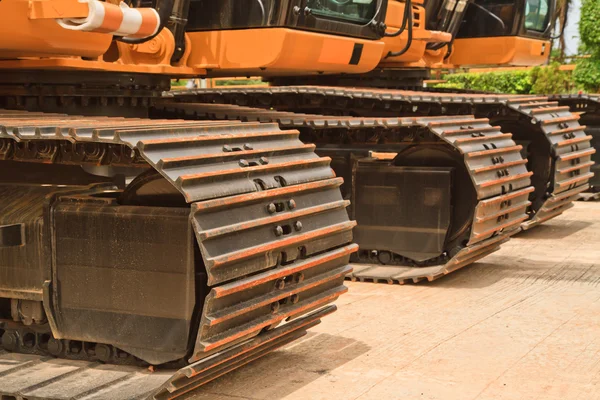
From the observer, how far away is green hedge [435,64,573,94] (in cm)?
2739

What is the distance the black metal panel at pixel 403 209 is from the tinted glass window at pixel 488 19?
3.64 m

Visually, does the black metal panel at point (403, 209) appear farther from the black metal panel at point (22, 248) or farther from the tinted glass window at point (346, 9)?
the black metal panel at point (22, 248)

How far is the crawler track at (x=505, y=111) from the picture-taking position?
8.89 m

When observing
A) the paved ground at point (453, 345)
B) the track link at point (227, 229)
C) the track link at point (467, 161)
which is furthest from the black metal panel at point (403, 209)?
the track link at point (227, 229)

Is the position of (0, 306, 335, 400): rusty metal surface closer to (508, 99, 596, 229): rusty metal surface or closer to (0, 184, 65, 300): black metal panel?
(0, 184, 65, 300): black metal panel

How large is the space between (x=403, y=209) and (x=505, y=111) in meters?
1.90

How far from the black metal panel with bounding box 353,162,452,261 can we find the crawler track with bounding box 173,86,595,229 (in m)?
0.76

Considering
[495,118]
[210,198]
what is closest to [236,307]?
[210,198]

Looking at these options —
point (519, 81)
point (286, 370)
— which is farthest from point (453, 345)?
point (519, 81)

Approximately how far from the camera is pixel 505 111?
9461 mm

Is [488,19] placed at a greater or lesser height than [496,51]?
greater

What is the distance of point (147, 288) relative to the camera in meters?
4.87

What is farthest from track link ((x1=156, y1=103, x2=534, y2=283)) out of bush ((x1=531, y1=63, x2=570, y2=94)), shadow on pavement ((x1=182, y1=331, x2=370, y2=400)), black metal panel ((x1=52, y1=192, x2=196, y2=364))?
bush ((x1=531, y1=63, x2=570, y2=94))

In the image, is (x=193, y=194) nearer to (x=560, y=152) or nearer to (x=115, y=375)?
(x=115, y=375)
